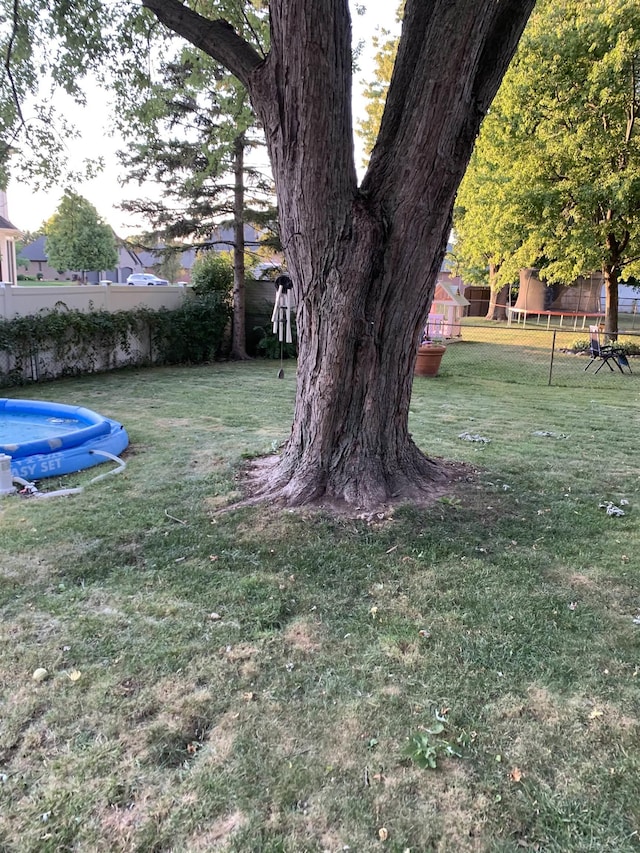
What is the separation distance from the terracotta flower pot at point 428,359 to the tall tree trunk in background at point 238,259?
479 centimetres

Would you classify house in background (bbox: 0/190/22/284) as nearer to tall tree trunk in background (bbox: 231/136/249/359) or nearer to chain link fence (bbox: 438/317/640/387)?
tall tree trunk in background (bbox: 231/136/249/359)

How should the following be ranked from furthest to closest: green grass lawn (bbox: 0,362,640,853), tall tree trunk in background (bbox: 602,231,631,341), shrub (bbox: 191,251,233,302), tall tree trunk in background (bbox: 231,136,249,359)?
1. tall tree trunk in background (bbox: 602,231,631,341)
2. shrub (bbox: 191,251,233,302)
3. tall tree trunk in background (bbox: 231,136,249,359)
4. green grass lawn (bbox: 0,362,640,853)

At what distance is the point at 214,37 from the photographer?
3.57 m

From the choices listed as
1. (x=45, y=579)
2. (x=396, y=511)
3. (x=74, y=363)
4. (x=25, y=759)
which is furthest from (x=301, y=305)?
(x=74, y=363)

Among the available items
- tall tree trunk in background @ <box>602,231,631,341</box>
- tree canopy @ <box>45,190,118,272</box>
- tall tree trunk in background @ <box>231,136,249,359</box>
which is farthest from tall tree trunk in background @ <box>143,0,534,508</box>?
tree canopy @ <box>45,190,118,272</box>

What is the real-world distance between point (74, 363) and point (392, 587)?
927cm

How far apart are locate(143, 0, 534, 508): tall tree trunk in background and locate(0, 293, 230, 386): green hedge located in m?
7.20

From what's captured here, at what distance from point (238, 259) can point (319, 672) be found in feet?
39.6

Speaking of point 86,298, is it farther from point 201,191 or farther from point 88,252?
point 88,252

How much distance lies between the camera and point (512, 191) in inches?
560

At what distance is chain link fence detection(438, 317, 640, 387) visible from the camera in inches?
441

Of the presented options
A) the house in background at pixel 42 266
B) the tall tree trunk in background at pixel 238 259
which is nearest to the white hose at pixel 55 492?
the tall tree trunk in background at pixel 238 259

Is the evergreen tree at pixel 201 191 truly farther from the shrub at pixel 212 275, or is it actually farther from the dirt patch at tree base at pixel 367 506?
the dirt patch at tree base at pixel 367 506

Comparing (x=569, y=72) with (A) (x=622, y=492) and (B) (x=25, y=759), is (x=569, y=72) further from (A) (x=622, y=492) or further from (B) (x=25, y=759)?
(B) (x=25, y=759)
